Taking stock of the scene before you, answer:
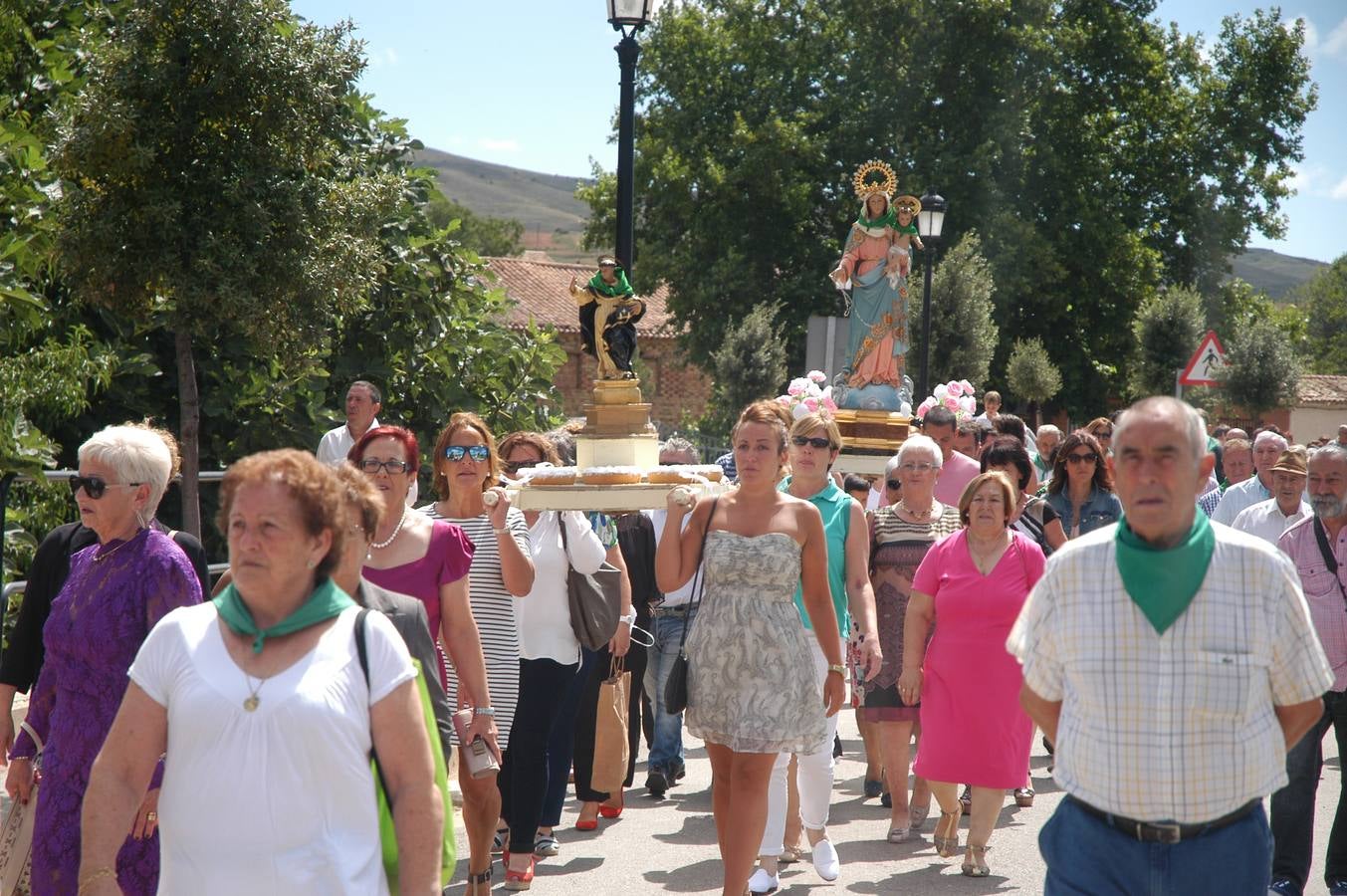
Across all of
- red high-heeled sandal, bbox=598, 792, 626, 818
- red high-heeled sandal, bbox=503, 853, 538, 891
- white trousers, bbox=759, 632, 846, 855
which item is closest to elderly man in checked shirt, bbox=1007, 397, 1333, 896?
white trousers, bbox=759, 632, 846, 855

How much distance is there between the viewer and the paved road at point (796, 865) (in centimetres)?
688

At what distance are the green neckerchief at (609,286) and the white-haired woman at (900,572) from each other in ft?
5.74

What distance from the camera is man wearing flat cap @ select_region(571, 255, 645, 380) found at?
7602 mm

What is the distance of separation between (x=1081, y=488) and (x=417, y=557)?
5.26 metres

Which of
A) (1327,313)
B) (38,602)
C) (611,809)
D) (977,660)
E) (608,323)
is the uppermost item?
(1327,313)

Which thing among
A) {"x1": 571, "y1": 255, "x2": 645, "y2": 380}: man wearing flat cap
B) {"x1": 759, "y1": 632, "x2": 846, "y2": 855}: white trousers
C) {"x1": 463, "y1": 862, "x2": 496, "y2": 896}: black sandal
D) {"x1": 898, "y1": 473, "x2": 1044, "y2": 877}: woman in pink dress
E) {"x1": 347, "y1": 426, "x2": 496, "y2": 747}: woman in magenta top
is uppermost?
{"x1": 571, "y1": 255, "x2": 645, "y2": 380}: man wearing flat cap

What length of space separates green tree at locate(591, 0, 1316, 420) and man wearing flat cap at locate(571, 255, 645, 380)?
1261 inches

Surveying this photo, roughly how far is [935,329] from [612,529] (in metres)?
28.2

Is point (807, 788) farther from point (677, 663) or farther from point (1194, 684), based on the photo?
point (1194, 684)

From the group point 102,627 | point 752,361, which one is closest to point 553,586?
point 102,627

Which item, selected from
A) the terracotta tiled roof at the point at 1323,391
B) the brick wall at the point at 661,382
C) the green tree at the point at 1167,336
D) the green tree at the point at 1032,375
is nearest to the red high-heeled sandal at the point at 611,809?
the green tree at the point at 1032,375

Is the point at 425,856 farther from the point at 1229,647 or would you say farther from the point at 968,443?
the point at 968,443

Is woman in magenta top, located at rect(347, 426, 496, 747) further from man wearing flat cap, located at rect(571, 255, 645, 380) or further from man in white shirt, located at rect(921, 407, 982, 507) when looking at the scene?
man in white shirt, located at rect(921, 407, 982, 507)

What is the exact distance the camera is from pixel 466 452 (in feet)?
20.6
